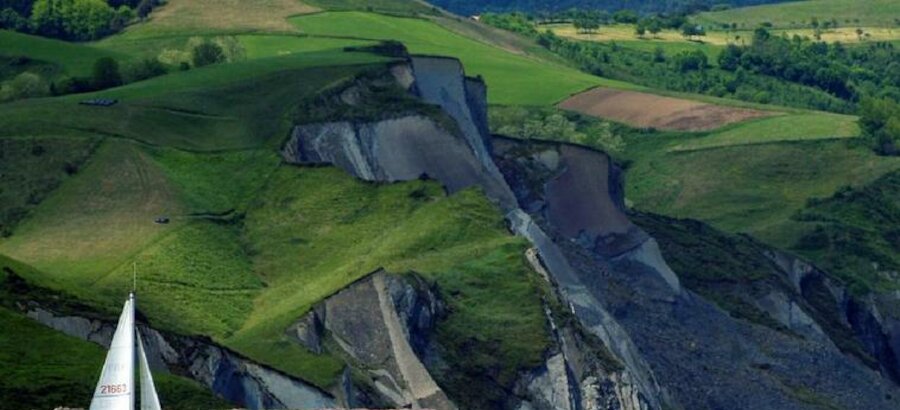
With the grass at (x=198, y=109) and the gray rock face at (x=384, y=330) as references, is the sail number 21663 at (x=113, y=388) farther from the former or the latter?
the grass at (x=198, y=109)

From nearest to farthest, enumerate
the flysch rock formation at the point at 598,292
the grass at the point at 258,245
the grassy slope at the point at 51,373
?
1. the grassy slope at the point at 51,373
2. the grass at the point at 258,245
3. the flysch rock formation at the point at 598,292

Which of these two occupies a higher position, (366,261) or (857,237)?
(366,261)

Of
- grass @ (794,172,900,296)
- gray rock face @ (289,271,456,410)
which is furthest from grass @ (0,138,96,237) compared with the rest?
Answer: grass @ (794,172,900,296)

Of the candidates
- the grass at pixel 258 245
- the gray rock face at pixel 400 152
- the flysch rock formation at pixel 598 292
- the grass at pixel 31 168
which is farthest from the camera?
the gray rock face at pixel 400 152

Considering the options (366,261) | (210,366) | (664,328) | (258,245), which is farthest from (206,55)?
(210,366)

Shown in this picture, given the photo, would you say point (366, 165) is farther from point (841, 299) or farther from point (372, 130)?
point (841, 299)

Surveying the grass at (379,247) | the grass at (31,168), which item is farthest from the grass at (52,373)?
the grass at (31,168)

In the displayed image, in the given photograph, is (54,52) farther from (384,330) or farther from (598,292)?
(384,330)
